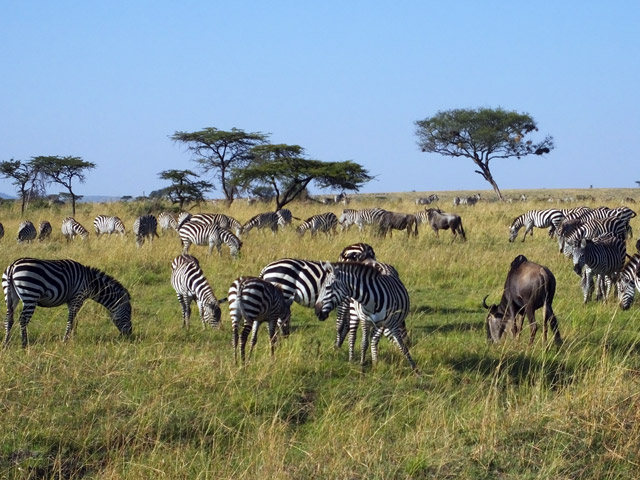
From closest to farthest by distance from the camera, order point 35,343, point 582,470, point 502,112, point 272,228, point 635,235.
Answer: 1. point 582,470
2. point 35,343
3. point 635,235
4. point 272,228
5. point 502,112

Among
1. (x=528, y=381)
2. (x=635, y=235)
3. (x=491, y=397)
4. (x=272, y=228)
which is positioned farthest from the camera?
(x=272, y=228)

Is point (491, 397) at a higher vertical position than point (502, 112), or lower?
lower

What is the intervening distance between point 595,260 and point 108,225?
12.8 m

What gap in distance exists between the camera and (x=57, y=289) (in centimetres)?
786

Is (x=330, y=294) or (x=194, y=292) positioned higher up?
(x=330, y=294)

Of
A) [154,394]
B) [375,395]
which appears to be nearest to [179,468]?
[154,394]

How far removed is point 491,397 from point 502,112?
127ft

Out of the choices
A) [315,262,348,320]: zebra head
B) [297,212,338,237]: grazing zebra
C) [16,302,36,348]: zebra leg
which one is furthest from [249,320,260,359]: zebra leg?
[297,212,338,237]: grazing zebra

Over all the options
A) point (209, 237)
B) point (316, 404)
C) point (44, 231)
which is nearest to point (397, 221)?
point (209, 237)

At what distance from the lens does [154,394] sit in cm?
568

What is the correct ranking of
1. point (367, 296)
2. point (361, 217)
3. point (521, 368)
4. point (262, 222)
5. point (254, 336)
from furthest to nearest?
point (361, 217) → point (262, 222) → point (254, 336) → point (521, 368) → point (367, 296)

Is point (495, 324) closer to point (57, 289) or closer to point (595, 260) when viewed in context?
point (595, 260)

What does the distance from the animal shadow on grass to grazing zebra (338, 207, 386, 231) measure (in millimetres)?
11722

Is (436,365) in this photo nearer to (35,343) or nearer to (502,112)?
(35,343)
